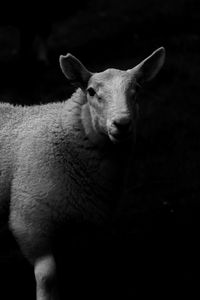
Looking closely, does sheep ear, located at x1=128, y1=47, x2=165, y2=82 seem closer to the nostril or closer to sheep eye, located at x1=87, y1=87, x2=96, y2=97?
sheep eye, located at x1=87, y1=87, x2=96, y2=97

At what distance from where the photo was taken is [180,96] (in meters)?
9.65

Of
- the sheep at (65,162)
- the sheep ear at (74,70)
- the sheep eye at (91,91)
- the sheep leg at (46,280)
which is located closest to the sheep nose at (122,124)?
the sheep at (65,162)

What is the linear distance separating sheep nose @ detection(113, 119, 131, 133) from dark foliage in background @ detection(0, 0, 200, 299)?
868mm

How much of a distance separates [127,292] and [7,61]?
7.16m

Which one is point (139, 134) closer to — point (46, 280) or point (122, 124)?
point (46, 280)

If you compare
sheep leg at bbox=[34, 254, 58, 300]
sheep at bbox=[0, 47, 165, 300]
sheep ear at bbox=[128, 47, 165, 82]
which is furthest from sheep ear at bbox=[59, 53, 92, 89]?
sheep leg at bbox=[34, 254, 58, 300]

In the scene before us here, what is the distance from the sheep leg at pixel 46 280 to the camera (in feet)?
15.3

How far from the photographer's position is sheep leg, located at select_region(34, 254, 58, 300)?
467 cm

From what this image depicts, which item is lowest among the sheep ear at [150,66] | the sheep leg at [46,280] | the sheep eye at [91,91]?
the sheep leg at [46,280]

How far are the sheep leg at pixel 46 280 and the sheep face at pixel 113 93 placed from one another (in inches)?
36.7

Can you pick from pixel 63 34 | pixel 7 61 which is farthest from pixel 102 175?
pixel 63 34

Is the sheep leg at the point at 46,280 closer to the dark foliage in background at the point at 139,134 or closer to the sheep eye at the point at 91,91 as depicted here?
the dark foliage in background at the point at 139,134

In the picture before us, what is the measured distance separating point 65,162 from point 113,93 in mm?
648

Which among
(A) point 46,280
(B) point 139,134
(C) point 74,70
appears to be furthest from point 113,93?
(B) point 139,134
